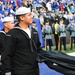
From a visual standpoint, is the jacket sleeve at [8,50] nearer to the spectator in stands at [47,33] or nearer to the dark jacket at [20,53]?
the dark jacket at [20,53]

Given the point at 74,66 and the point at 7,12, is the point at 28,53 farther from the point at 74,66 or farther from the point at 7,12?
the point at 7,12

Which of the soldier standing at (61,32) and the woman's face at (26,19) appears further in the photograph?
the soldier standing at (61,32)

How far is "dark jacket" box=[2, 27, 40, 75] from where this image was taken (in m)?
3.98

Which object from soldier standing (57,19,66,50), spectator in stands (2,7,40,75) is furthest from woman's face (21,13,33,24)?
soldier standing (57,19,66,50)

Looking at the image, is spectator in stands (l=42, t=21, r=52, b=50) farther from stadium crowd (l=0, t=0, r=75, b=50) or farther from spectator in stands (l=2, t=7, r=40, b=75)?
spectator in stands (l=2, t=7, r=40, b=75)

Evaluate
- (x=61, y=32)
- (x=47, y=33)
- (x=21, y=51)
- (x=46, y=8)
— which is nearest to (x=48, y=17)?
(x=61, y=32)

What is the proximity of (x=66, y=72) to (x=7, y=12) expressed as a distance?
16707mm

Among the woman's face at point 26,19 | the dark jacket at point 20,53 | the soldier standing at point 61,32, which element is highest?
the woman's face at point 26,19

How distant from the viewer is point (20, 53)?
4.02m

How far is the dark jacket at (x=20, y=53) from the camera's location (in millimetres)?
3984

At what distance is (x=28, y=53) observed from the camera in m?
4.03

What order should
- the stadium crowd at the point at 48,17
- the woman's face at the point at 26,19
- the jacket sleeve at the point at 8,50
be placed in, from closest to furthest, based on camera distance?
the jacket sleeve at the point at 8,50 < the woman's face at the point at 26,19 < the stadium crowd at the point at 48,17

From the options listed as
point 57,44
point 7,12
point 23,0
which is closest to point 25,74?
point 57,44

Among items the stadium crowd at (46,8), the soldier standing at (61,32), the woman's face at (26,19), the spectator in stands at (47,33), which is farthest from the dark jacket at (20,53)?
the stadium crowd at (46,8)
